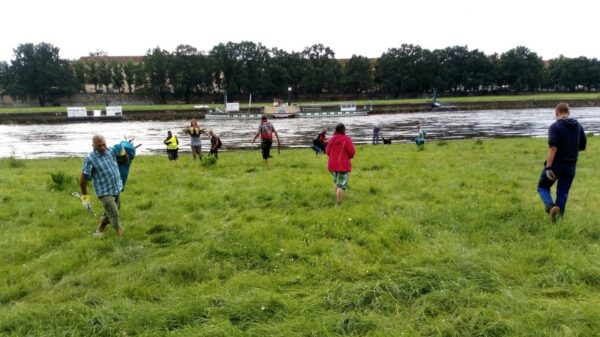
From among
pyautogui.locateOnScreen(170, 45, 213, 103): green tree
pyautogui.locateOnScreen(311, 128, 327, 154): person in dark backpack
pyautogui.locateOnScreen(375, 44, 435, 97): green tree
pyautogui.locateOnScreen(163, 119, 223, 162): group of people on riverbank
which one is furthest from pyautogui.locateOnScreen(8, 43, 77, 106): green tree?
pyautogui.locateOnScreen(311, 128, 327, 154): person in dark backpack

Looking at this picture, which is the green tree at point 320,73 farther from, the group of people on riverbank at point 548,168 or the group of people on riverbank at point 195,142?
the group of people on riverbank at point 548,168

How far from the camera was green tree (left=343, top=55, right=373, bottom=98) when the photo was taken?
384ft

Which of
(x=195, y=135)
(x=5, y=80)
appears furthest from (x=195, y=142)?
(x=5, y=80)

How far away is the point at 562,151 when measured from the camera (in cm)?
664

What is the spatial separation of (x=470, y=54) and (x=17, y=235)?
131 m

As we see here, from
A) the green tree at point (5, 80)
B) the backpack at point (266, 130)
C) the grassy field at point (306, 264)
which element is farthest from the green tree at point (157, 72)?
the grassy field at point (306, 264)

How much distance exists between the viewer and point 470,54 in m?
123

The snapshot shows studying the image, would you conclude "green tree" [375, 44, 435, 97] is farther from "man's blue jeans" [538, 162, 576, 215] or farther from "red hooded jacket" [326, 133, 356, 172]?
"man's blue jeans" [538, 162, 576, 215]

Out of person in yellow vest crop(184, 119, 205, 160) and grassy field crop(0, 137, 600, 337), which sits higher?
person in yellow vest crop(184, 119, 205, 160)

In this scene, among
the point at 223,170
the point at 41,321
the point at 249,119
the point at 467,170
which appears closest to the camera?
the point at 41,321

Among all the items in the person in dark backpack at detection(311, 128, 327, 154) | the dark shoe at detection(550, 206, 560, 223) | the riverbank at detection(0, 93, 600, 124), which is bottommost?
the dark shoe at detection(550, 206, 560, 223)

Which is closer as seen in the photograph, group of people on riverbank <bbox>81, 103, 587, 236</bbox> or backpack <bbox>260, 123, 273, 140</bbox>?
group of people on riverbank <bbox>81, 103, 587, 236</bbox>

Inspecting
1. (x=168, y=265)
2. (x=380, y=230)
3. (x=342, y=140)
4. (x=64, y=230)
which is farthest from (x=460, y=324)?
(x=64, y=230)

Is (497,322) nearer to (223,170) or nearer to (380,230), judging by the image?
(380,230)
